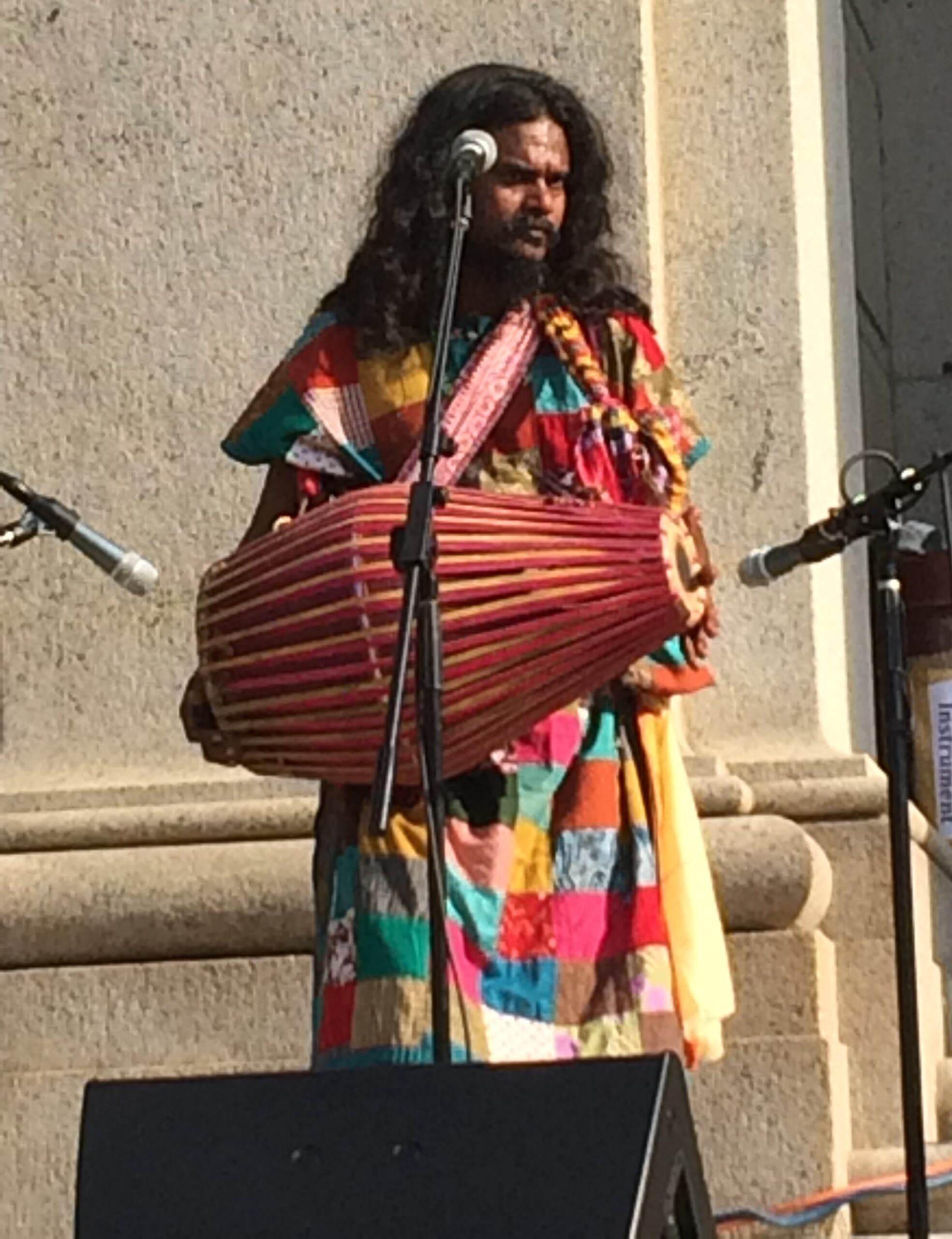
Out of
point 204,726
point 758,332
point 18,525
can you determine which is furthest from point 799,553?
point 758,332

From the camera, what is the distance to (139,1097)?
3832 millimetres

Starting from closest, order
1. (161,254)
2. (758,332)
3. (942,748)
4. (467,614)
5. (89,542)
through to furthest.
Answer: (467,614) → (89,542) → (758,332) → (161,254) → (942,748)

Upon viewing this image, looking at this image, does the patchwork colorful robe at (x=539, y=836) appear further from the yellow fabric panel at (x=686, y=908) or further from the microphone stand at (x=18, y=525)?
the microphone stand at (x=18, y=525)

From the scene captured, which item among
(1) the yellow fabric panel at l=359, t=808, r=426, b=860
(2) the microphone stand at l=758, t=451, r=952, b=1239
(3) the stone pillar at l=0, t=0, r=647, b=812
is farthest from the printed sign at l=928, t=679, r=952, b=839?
(1) the yellow fabric panel at l=359, t=808, r=426, b=860

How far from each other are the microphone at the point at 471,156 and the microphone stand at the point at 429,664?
0.46 feet

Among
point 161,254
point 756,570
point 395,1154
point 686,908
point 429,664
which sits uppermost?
point 161,254

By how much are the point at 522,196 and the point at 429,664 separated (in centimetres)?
89

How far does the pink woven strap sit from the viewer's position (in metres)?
5.01

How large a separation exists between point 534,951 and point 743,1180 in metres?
1.33

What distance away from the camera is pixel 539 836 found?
4.96m

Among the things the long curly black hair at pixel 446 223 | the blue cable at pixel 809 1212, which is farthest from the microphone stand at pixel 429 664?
the blue cable at pixel 809 1212

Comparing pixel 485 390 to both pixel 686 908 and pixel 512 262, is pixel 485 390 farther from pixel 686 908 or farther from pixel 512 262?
pixel 686 908

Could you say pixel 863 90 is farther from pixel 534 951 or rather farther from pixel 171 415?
pixel 534 951

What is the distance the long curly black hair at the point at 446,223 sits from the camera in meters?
5.18
